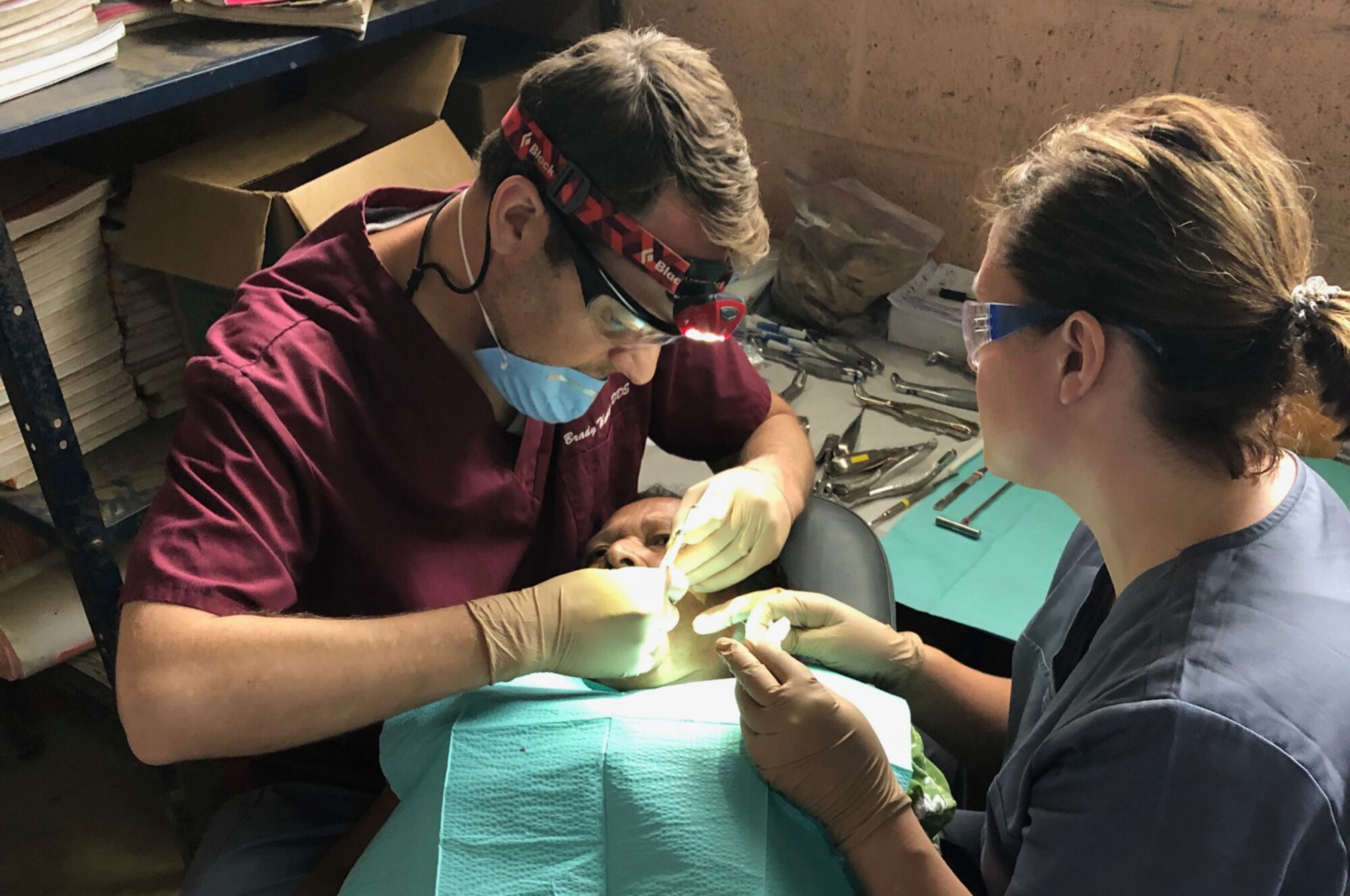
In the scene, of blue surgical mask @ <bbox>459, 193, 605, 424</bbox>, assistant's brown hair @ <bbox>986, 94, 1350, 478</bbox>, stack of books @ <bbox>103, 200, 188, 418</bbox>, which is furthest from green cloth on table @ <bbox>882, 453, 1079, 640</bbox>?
stack of books @ <bbox>103, 200, 188, 418</bbox>

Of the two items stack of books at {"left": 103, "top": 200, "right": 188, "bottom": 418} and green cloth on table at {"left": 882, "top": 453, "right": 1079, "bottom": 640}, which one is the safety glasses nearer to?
green cloth on table at {"left": 882, "top": 453, "right": 1079, "bottom": 640}

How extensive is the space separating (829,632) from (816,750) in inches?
12.5

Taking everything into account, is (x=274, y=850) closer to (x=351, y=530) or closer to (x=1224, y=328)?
(x=351, y=530)

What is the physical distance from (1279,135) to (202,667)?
2.23m

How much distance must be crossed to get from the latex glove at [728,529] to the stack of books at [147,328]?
1.05 metres

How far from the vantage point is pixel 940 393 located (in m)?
2.52

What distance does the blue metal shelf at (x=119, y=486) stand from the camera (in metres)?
1.91

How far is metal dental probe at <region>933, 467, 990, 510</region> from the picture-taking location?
2.20 metres

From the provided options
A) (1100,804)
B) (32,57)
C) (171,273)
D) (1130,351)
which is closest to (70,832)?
A: (171,273)

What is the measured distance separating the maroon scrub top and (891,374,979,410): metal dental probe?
91cm

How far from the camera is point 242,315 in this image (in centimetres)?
142

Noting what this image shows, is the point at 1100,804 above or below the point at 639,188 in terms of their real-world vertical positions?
below

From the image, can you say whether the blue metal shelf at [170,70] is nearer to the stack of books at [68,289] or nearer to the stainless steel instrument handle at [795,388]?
the stack of books at [68,289]

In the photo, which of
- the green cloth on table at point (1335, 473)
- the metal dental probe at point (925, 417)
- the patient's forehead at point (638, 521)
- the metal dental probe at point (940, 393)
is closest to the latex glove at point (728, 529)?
the patient's forehead at point (638, 521)
